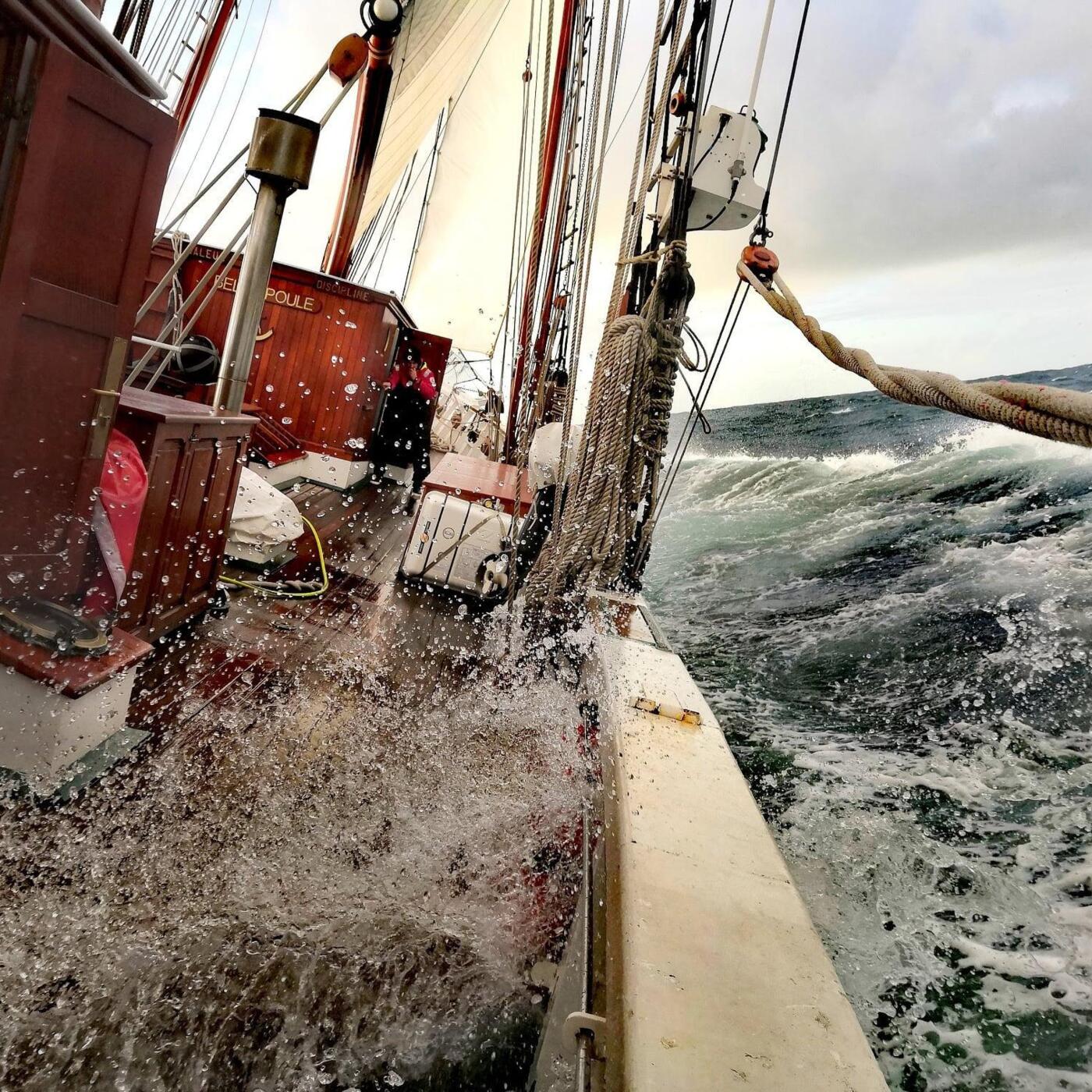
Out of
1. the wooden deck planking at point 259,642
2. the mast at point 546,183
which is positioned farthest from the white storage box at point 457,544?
the mast at point 546,183

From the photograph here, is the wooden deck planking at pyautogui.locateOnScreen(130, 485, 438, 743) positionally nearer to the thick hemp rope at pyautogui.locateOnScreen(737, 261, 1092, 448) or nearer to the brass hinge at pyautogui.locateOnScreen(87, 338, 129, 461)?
the brass hinge at pyautogui.locateOnScreen(87, 338, 129, 461)

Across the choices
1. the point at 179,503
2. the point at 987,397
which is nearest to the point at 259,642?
the point at 179,503

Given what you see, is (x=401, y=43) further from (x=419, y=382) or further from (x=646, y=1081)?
(x=646, y=1081)

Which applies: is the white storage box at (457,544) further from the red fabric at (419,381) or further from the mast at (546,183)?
the red fabric at (419,381)

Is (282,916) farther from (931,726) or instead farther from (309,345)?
(309,345)

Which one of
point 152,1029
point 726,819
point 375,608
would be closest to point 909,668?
point 375,608

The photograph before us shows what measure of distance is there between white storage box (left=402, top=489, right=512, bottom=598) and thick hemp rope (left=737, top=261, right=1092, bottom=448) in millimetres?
3547

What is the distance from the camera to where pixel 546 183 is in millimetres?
8750

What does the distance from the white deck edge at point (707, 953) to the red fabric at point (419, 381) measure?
9385mm

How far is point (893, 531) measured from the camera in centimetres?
1367

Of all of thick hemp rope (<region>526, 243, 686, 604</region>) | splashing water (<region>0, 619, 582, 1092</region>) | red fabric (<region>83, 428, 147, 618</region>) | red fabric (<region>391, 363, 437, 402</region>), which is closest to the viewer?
splashing water (<region>0, 619, 582, 1092</region>)

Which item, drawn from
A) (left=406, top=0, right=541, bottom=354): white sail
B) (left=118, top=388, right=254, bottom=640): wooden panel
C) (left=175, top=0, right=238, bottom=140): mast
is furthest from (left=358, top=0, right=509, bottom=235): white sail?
(left=118, top=388, right=254, bottom=640): wooden panel

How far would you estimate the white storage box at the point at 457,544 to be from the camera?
5480mm

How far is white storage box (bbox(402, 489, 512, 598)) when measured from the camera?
5.48m
